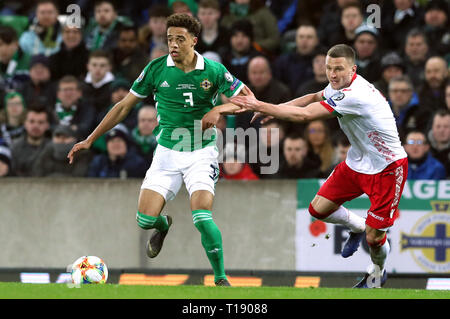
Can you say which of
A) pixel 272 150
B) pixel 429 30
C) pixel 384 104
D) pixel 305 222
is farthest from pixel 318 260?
pixel 429 30

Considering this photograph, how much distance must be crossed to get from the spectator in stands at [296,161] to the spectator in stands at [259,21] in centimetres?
250

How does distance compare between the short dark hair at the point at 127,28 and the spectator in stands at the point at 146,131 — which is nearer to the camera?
the spectator in stands at the point at 146,131

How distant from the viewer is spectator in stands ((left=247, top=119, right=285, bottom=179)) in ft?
43.2

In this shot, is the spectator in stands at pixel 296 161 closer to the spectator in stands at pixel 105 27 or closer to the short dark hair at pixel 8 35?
the spectator in stands at pixel 105 27

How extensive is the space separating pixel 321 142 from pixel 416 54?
2306mm

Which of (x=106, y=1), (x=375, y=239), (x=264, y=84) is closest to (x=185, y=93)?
(x=375, y=239)

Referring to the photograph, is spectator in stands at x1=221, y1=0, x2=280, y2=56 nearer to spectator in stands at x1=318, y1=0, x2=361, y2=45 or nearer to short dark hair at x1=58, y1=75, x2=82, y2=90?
spectator in stands at x1=318, y1=0, x2=361, y2=45

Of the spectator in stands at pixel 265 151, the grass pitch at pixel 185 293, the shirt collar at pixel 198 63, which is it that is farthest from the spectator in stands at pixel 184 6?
the grass pitch at pixel 185 293

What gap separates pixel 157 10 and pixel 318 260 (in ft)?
17.1

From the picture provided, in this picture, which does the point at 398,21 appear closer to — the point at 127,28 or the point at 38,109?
the point at 127,28

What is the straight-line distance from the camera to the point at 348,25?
48.4 feet

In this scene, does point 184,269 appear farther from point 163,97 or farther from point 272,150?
point 163,97

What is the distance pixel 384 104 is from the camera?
988 centimetres

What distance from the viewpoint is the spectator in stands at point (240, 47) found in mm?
14672
